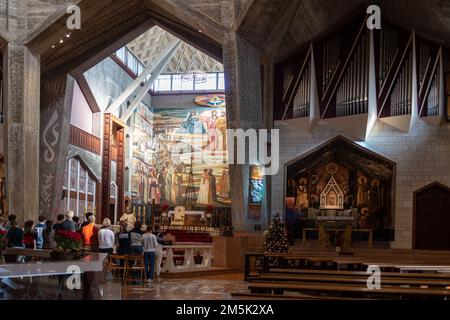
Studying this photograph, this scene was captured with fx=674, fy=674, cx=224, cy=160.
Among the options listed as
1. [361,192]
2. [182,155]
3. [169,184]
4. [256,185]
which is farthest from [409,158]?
[169,184]

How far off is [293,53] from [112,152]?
10253mm

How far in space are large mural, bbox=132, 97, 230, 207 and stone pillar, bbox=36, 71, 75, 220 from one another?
10745 mm

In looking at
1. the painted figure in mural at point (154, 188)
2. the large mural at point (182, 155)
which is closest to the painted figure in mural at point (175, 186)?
the large mural at point (182, 155)

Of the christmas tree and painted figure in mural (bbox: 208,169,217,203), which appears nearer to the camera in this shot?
the christmas tree

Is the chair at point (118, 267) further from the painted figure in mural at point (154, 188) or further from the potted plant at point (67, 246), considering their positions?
the painted figure in mural at point (154, 188)

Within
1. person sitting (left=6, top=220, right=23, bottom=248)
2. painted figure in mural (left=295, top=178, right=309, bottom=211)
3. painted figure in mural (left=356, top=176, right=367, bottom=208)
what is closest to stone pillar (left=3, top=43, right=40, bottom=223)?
person sitting (left=6, top=220, right=23, bottom=248)

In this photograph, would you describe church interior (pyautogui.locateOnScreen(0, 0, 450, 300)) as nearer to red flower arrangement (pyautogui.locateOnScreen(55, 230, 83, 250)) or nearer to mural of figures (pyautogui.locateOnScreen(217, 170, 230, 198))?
red flower arrangement (pyautogui.locateOnScreen(55, 230, 83, 250))

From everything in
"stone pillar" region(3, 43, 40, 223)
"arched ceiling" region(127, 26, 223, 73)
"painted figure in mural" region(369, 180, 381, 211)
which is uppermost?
"arched ceiling" region(127, 26, 223, 73)

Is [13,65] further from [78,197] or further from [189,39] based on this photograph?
A: [78,197]

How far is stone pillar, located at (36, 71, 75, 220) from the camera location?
2108 cm

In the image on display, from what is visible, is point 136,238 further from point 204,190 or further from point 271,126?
point 204,190

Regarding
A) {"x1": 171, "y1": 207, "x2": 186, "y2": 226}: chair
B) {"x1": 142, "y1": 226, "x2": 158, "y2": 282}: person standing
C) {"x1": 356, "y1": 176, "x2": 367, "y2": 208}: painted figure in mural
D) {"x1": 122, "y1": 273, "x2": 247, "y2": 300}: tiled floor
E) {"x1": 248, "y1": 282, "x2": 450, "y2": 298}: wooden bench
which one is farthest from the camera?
{"x1": 171, "y1": 207, "x2": 186, "y2": 226}: chair

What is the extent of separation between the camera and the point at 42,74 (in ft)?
69.3

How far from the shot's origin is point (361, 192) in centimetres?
2091
